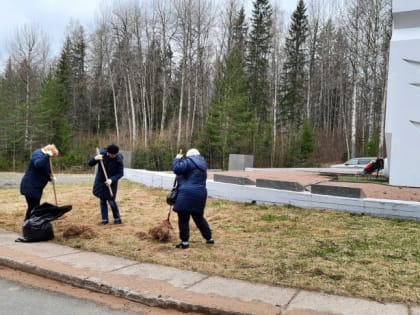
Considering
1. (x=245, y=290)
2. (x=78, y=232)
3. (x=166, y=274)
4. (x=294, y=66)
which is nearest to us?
(x=245, y=290)

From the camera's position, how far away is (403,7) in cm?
1000

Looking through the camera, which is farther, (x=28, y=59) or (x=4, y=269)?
(x=28, y=59)

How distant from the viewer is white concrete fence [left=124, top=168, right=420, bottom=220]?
7465mm

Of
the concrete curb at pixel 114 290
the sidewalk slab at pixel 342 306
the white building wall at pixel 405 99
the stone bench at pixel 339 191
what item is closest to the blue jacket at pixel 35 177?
the concrete curb at pixel 114 290

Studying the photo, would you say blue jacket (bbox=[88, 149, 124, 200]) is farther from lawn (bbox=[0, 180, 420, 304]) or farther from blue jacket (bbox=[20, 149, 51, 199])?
blue jacket (bbox=[20, 149, 51, 199])

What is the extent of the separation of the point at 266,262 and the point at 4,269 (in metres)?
3.44

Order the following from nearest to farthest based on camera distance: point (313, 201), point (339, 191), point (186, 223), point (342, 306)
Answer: point (342, 306) → point (186, 223) → point (339, 191) → point (313, 201)

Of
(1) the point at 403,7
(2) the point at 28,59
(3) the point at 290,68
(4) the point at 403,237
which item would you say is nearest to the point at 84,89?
(2) the point at 28,59

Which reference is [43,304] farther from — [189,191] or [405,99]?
[405,99]

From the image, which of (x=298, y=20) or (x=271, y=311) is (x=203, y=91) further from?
(x=271, y=311)

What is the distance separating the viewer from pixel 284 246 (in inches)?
224

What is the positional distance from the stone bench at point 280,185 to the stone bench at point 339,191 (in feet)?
1.25

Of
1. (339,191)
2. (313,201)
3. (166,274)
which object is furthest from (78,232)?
(339,191)

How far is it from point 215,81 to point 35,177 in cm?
2495
